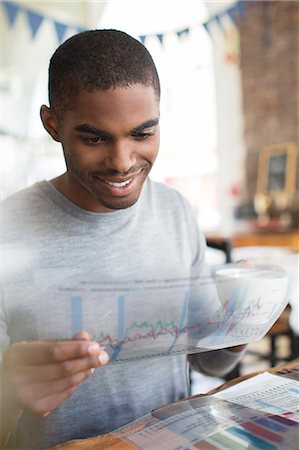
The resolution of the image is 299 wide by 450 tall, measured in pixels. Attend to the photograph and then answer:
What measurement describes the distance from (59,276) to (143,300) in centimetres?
13

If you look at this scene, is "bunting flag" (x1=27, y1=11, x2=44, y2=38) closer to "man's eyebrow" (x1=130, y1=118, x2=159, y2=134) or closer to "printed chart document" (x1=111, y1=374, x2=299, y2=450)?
"man's eyebrow" (x1=130, y1=118, x2=159, y2=134)

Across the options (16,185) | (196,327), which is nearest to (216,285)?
(196,327)

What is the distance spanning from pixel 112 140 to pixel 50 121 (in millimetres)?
99

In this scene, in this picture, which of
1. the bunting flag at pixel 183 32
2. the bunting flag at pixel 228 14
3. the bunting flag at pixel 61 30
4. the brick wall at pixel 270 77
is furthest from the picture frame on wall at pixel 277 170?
the bunting flag at pixel 61 30

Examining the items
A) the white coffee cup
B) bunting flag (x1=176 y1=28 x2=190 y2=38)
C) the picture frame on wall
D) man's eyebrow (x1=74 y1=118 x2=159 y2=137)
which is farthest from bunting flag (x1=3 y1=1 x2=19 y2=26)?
the picture frame on wall

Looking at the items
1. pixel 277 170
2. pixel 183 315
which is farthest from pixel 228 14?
pixel 277 170

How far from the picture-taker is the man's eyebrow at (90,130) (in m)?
0.52

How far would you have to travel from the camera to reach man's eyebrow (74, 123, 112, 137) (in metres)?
0.52

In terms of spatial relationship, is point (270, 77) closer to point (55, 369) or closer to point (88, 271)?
point (88, 271)

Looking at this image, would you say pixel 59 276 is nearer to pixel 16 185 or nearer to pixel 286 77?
pixel 16 185

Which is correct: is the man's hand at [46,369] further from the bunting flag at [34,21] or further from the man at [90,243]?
the bunting flag at [34,21]

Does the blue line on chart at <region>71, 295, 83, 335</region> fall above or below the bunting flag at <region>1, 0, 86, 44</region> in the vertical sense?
below

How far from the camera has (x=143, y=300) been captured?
508 millimetres

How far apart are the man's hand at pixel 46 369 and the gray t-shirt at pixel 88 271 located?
0.25ft
